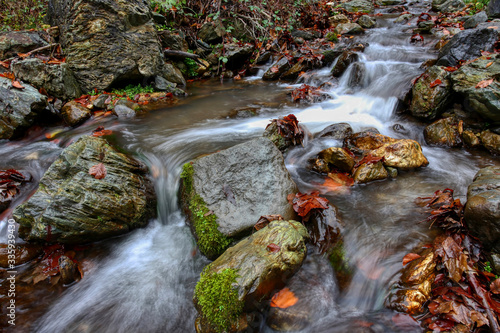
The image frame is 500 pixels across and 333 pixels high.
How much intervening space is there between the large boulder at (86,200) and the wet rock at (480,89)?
639 cm

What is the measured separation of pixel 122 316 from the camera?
9.86ft

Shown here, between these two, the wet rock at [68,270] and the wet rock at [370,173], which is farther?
the wet rock at [370,173]

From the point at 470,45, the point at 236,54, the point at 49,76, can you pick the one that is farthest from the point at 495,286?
the point at 236,54

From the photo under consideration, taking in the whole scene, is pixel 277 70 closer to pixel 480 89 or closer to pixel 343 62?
pixel 343 62

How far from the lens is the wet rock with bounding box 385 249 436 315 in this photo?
243 cm

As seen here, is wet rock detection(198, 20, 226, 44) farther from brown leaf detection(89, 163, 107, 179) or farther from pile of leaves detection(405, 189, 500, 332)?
pile of leaves detection(405, 189, 500, 332)

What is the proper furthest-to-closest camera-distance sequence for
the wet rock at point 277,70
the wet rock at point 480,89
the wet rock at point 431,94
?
the wet rock at point 277,70 → the wet rock at point 431,94 → the wet rock at point 480,89

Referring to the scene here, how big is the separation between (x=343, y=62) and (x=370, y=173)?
19.7 feet

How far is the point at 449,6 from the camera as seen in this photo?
42.0 feet

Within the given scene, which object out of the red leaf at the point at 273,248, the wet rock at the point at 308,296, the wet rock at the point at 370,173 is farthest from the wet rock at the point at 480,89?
the red leaf at the point at 273,248

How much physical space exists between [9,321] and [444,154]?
7209mm

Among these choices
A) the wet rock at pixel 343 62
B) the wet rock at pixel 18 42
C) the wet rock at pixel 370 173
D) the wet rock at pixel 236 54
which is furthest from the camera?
the wet rock at pixel 236 54

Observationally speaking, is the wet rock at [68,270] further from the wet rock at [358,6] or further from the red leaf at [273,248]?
the wet rock at [358,6]

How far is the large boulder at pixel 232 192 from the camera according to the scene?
134 inches
